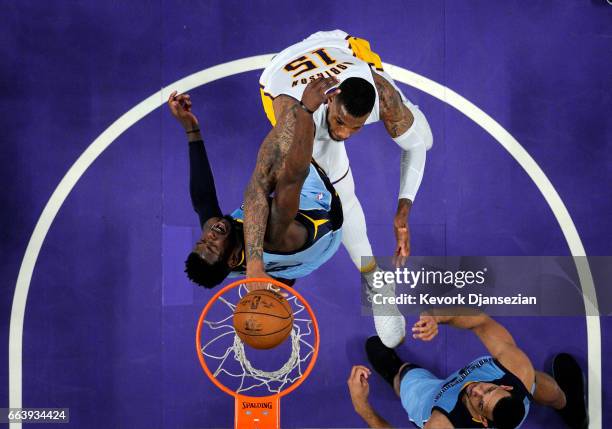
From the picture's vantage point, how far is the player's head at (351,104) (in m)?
4.09

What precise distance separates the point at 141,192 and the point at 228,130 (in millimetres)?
818

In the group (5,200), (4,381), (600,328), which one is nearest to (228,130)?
(5,200)

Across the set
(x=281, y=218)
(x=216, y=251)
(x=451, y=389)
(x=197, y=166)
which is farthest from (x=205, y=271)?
(x=451, y=389)

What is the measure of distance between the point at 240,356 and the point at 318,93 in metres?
2.03

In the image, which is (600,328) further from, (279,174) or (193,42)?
(193,42)

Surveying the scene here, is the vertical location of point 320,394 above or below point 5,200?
below

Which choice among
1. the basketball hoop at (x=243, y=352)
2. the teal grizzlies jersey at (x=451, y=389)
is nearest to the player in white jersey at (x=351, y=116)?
the teal grizzlies jersey at (x=451, y=389)

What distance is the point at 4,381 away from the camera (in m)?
4.88

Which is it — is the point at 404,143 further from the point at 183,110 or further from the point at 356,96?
the point at 183,110

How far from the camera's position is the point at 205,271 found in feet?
15.0

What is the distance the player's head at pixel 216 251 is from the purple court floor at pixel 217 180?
31 cm

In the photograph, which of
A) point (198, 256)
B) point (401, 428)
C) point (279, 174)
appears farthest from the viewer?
point (401, 428)

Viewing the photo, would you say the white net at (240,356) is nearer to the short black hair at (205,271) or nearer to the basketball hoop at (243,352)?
the basketball hoop at (243,352)

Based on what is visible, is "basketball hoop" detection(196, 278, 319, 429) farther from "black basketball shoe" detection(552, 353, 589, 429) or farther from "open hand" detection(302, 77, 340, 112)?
"black basketball shoe" detection(552, 353, 589, 429)
